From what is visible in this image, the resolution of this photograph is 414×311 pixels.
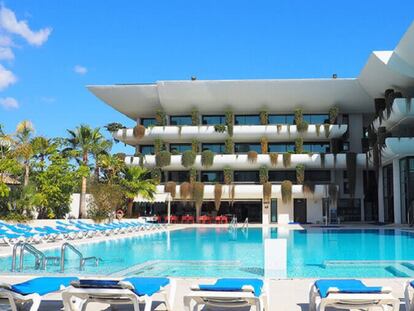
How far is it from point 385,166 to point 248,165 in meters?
10.0

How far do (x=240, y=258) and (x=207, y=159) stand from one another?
2404 cm

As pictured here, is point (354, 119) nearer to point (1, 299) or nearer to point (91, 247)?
point (91, 247)

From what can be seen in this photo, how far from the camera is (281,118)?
42.2 meters

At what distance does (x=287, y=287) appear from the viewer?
872cm

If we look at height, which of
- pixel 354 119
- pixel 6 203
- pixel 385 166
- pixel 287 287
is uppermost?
pixel 354 119

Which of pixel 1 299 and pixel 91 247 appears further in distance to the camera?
pixel 91 247

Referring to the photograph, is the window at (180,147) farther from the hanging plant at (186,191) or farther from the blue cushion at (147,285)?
the blue cushion at (147,285)

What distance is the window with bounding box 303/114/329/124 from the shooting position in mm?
41812

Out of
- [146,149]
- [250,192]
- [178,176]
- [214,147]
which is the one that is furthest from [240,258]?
[146,149]

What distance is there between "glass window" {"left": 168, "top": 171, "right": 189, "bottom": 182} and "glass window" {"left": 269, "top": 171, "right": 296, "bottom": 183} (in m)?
6.89

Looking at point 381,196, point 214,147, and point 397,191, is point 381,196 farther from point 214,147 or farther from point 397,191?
point 214,147

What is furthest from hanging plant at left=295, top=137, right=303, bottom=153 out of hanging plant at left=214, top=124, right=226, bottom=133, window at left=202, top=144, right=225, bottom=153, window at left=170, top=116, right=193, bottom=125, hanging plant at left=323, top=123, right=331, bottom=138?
window at left=170, top=116, right=193, bottom=125

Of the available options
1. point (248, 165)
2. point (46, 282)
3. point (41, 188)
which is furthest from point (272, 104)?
point (46, 282)

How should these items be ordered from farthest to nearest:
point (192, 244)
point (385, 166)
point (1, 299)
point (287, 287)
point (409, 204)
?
point (385, 166) < point (409, 204) < point (192, 244) < point (287, 287) < point (1, 299)
